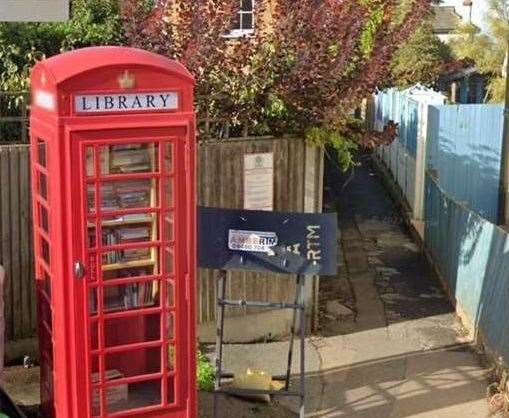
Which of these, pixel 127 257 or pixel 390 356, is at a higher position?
pixel 127 257

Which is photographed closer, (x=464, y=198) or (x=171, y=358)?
(x=171, y=358)

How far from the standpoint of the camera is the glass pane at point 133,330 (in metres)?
6.28

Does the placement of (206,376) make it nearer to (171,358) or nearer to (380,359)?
(171,358)

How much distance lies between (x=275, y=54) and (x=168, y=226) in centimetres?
304

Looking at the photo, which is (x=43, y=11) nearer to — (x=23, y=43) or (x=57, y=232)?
(x=57, y=232)

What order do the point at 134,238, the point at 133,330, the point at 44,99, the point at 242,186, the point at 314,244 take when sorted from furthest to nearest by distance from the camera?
the point at 242,186, the point at 314,244, the point at 133,330, the point at 134,238, the point at 44,99

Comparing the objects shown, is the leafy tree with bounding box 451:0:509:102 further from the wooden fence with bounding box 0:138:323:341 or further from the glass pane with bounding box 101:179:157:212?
the glass pane with bounding box 101:179:157:212

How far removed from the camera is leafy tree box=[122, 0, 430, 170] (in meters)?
8.22

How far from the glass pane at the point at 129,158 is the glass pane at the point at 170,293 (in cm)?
83

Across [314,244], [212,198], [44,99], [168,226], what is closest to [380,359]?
[212,198]

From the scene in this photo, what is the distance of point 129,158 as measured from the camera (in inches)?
229

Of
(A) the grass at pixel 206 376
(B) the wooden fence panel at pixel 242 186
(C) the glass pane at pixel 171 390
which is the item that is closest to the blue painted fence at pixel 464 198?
(B) the wooden fence panel at pixel 242 186

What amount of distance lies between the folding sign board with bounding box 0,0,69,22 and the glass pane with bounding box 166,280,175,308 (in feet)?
7.47

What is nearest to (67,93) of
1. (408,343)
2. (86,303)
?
(86,303)
